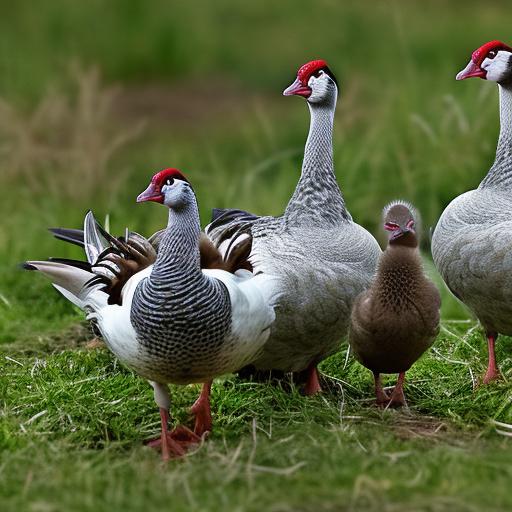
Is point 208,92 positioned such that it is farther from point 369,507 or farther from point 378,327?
point 369,507

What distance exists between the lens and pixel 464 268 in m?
4.38

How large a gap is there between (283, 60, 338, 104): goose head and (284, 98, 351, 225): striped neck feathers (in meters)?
0.04

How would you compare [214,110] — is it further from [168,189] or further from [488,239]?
[168,189]

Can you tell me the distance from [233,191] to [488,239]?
2798 millimetres

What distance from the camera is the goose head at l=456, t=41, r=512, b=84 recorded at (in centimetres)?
470

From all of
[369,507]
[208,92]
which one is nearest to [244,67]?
[208,92]

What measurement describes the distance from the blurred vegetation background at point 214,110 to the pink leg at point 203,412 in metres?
1.56

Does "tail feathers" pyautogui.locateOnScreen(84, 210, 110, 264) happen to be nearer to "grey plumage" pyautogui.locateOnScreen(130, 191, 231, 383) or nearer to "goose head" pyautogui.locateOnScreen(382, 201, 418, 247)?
"grey plumage" pyautogui.locateOnScreen(130, 191, 231, 383)

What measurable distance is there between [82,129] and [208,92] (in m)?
4.47

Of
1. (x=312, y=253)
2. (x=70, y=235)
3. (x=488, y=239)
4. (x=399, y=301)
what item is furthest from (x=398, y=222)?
(x=70, y=235)

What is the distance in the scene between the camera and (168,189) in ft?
11.9

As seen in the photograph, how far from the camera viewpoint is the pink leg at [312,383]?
172 inches

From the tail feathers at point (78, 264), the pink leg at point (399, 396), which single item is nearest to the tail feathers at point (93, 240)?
the tail feathers at point (78, 264)

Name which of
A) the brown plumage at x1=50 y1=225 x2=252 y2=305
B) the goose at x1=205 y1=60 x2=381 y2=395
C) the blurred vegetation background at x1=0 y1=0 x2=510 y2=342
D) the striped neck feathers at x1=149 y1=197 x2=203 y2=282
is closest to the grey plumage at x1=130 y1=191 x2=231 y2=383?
the striped neck feathers at x1=149 y1=197 x2=203 y2=282
